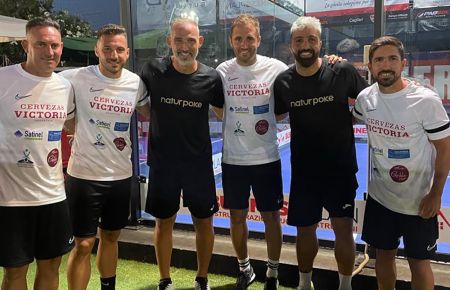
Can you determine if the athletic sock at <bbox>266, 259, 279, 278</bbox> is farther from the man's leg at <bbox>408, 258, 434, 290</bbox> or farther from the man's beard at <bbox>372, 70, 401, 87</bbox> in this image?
the man's beard at <bbox>372, 70, 401, 87</bbox>

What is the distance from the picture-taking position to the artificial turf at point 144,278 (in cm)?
318

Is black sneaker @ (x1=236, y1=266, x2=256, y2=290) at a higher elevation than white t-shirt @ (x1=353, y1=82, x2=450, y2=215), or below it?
below

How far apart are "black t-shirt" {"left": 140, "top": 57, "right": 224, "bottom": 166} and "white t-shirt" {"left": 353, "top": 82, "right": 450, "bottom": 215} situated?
0.95 metres

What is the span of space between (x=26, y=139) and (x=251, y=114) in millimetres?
1273

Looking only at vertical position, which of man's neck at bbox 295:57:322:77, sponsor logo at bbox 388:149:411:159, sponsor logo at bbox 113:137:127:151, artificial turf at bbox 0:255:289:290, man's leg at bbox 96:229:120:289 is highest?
man's neck at bbox 295:57:322:77

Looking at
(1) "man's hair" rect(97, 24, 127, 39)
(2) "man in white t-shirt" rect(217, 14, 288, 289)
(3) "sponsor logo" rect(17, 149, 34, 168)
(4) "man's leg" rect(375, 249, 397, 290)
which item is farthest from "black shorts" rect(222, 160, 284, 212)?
(3) "sponsor logo" rect(17, 149, 34, 168)

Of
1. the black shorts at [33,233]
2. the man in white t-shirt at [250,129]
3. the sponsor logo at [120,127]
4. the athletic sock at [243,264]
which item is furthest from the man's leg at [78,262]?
the athletic sock at [243,264]

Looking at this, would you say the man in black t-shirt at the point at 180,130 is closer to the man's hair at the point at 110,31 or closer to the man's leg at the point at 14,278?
the man's hair at the point at 110,31

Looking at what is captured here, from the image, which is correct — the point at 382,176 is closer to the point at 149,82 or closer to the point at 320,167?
the point at 320,167

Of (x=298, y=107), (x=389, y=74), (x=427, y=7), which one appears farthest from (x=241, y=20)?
(x=427, y=7)

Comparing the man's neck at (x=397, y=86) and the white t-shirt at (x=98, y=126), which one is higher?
the man's neck at (x=397, y=86)

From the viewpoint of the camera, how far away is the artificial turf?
3.18m

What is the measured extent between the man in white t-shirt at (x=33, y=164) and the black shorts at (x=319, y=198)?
125 cm

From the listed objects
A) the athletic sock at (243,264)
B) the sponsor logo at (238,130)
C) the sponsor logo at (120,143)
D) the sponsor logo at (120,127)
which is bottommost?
the athletic sock at (243,264)
